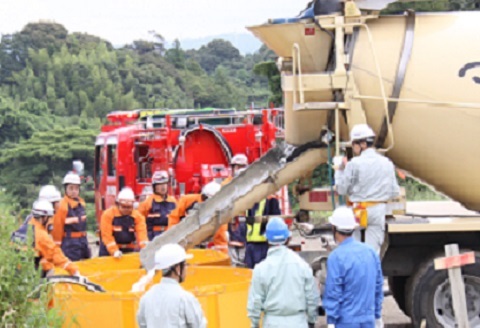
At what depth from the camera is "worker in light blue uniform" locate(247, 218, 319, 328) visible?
25.0ft

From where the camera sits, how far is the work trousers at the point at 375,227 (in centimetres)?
983

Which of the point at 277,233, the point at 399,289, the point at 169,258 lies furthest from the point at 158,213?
the point at 169,258

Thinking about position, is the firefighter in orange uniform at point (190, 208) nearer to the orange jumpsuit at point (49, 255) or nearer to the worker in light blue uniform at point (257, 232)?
the worker in light blue uniform at point (257, 232)

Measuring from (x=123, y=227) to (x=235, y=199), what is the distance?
180 centimetres

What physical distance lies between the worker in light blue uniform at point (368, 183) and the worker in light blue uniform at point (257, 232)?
204cm

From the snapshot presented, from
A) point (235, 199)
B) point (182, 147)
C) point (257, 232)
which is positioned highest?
point (182, 147)

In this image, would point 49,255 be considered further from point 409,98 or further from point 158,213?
point 409,98

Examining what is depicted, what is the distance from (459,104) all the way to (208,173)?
688 cm

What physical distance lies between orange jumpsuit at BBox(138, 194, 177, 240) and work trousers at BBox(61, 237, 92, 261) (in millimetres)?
1042

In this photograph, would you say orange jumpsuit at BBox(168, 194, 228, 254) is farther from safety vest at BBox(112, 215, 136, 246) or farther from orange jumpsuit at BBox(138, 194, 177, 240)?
orange jumpsuit at BBox(138, 194, 177, 240)

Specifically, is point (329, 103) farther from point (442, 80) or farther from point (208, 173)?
point (208, 173)

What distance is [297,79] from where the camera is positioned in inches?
403

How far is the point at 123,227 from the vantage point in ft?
39.3

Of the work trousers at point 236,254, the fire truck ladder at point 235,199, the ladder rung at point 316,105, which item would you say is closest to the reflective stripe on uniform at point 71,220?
the fire truck ladder at point 235,199
